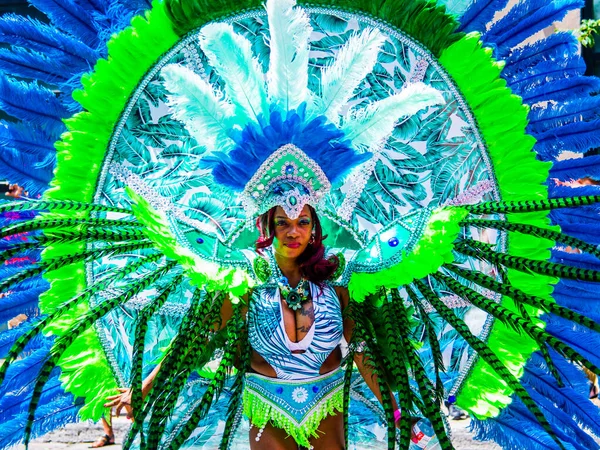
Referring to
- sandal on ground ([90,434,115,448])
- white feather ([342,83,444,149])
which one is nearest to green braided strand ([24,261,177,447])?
white feather ([342,83,444,149])

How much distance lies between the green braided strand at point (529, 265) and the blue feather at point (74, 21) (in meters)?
1.90

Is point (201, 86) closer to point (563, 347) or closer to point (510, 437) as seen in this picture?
point (563, 347)

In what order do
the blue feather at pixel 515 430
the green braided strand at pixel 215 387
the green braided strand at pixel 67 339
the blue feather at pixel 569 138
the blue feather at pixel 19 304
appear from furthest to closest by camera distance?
the blue feather at pixel 569 138, the blue feather at pixel 19 304, the blue feather at pixel 515 430, the green braided strand at pixel 215 387, the green braided strand at pixel 67 339

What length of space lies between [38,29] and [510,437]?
9.02 feet

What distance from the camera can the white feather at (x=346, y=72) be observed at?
10.0ft

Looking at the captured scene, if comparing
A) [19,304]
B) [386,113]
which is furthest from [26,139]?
A: [386,113]

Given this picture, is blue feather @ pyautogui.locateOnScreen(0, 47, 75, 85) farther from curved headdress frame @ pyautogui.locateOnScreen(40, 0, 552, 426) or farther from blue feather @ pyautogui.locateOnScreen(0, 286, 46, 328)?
blue feather @ pyautogui.locateOnScreen(0, 286, 46, 328)

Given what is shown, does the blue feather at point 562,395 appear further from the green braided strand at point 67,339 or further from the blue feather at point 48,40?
the blue feather at point 48,40

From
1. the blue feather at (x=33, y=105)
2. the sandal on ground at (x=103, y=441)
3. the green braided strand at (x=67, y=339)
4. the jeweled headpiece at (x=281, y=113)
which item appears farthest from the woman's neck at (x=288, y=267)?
the sandal on ground at (x=103, y=441)

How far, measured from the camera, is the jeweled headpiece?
9.66 ft

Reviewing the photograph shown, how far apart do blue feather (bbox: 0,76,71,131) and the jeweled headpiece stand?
2.48 ft

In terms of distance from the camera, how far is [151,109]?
3514mm

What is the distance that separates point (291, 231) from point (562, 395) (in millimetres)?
1515

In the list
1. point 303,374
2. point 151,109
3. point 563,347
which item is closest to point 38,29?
point 151,109
